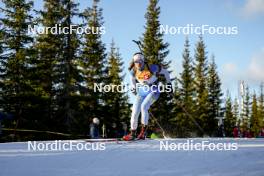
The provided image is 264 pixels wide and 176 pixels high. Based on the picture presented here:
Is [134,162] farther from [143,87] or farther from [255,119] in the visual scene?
[255,119]

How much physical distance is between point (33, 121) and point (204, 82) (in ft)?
92.6

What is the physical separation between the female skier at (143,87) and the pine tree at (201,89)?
36223 mm

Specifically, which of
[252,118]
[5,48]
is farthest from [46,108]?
[252,118]

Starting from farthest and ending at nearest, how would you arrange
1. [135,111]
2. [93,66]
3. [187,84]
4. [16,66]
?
[187,84]
[93,66]
[16,66]
[135,111]

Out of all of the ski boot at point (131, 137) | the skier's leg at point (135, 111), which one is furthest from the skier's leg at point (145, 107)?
the ski boot at point (131, 137)

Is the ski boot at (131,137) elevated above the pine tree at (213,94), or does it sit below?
below

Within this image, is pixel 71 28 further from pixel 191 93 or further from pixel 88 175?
pixel 88 175

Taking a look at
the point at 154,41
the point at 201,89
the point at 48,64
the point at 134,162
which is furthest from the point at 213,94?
the point at 134,162

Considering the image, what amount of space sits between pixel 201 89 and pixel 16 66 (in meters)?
27.9

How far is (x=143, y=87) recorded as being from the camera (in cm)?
901

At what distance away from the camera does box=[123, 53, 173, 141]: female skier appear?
29.2ft

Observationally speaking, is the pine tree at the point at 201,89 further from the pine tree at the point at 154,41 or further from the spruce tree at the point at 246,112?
the spruce tree at the point at 246,112

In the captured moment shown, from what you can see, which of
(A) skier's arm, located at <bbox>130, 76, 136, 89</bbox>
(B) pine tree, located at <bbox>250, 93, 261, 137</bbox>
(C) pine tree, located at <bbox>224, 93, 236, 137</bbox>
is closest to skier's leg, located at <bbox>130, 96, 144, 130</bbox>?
(A) skier's arm, located at <bbox>130, 76, 136, 89</bbox>

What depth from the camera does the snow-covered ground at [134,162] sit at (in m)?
4.29
